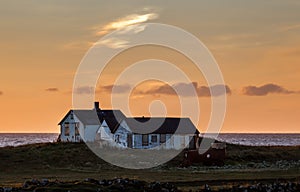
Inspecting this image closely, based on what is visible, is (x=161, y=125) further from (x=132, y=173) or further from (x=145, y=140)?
(x=132, y=173)

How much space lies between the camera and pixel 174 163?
3000 inches

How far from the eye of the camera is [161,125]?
3922 inches

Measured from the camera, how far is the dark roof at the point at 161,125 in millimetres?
98062

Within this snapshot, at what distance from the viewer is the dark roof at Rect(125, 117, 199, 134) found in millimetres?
98062

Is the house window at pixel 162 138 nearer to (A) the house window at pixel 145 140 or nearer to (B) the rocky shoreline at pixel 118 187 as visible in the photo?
(A) the house window at pixel 145 140

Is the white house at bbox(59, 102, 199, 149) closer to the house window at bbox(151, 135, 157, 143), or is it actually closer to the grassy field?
the house window at bbox(151, 135, 157, 143)

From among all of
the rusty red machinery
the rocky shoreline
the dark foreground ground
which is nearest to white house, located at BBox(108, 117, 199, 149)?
the dark foreground ground

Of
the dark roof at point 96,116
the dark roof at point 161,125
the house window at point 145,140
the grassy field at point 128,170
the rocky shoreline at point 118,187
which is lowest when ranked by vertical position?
the rocky shoreline at point 118,187

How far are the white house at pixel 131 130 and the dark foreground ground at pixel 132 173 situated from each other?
310 inches

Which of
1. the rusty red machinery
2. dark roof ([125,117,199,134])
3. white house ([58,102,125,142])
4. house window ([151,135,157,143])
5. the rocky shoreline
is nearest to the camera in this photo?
the rocky shoreline

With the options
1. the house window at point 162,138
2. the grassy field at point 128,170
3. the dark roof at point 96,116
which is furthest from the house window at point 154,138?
the grassy field at point 128,170

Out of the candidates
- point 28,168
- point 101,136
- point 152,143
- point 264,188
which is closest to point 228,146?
point 152,143

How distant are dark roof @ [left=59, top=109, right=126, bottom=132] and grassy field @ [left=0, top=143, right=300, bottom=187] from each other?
1668cm

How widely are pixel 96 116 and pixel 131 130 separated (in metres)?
15.1
